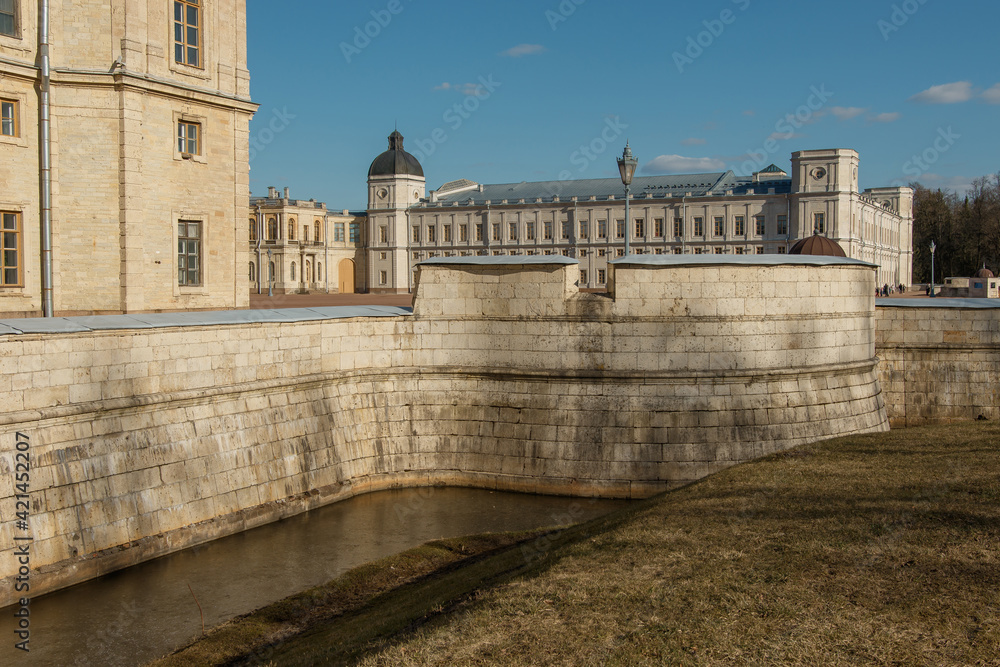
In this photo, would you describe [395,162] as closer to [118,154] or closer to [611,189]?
[611,189]

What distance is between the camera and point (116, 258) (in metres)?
19.5

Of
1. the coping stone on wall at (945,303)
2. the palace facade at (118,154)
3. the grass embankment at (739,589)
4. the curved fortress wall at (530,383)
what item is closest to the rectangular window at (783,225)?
the coping stone on wall at (945,303)

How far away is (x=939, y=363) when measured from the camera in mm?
20500

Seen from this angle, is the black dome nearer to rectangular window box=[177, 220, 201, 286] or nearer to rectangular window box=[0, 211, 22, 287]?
rectangular window box=[177, 220, 201, 286]

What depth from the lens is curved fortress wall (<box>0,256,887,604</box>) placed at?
15.0 metres

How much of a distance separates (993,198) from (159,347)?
10145 centimetres

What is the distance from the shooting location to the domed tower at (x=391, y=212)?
340ft

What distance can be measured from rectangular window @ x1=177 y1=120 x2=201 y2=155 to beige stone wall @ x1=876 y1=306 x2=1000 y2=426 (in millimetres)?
16800

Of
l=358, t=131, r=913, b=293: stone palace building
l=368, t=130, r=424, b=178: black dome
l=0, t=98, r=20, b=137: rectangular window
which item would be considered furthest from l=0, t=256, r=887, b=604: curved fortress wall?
l=368, t=130, r=424, b=178: black dome

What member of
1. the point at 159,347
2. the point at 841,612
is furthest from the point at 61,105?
the point at 841,612

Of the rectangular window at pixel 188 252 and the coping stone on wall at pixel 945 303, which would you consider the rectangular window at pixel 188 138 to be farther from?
the coping stone on wall at pixel 945 303

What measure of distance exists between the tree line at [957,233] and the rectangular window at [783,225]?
59.3 ft

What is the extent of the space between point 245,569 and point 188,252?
1034 cm

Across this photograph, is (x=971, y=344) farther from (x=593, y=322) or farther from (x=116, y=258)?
(x=116, y=258)
